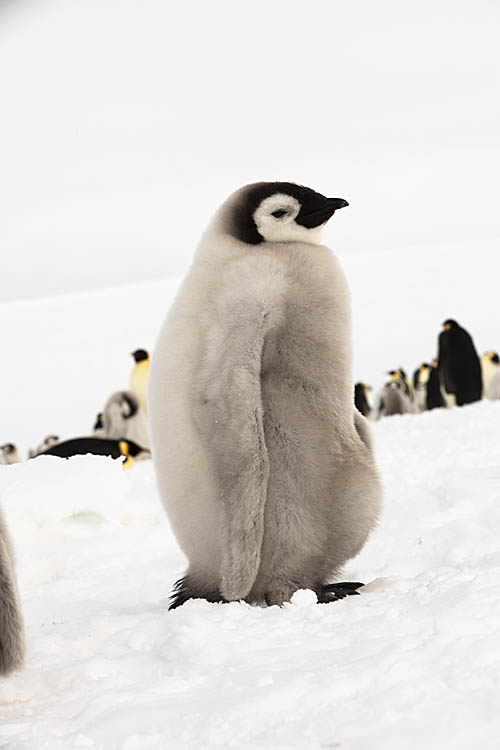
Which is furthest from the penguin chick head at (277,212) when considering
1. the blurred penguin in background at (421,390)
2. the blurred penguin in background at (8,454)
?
the blurred penguin in background at (8,454)

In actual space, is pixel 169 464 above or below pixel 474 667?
above

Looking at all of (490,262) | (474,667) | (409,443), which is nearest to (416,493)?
(409,443)

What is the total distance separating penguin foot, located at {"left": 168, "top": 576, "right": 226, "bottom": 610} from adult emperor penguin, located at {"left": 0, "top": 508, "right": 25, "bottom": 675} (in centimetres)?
81

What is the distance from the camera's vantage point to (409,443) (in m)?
5.84

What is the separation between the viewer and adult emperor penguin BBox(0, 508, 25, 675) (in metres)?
1.73

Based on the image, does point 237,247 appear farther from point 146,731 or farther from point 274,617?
point 146,731

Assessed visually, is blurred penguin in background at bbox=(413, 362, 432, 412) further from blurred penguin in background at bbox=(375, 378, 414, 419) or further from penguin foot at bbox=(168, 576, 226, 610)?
penguin foot at bbox=(168, 576, 226, 610)

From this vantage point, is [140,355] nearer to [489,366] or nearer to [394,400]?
[394,400]

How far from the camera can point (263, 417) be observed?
2.46 m

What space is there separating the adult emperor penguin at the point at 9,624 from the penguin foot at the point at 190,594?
2.65 feet

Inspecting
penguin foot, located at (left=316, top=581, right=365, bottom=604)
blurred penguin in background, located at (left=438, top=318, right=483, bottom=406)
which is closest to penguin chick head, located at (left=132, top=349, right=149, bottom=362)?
blurred penguin in background, located at (left=438, top=318, right=483, bottom=406)

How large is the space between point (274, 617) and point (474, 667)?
0.73 meters

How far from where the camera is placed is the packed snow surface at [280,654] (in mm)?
1454

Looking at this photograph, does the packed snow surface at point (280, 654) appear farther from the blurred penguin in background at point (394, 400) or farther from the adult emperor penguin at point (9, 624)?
the blurred penguin in background at point (394, 400)
